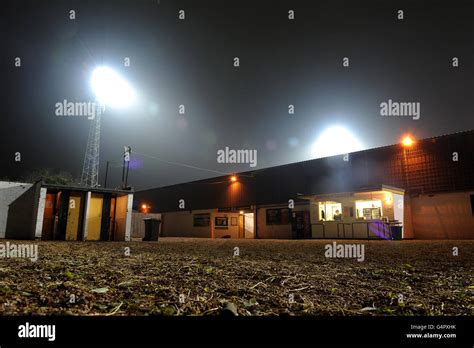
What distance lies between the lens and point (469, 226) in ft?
59.4

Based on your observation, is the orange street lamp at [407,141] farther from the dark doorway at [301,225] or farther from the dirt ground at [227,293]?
the dirt ground at [227,293]

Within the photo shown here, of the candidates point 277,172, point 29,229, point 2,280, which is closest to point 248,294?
point 2,280

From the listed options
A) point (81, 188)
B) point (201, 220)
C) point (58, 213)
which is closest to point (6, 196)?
point (58, 213)

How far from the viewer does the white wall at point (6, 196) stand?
1617 centimetres

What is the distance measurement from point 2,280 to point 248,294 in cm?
285

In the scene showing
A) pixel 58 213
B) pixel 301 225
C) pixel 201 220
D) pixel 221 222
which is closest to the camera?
pixel 58 213

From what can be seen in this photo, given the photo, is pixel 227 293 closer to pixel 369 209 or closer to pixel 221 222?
pixel 369 209

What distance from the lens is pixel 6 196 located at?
54.0 ft

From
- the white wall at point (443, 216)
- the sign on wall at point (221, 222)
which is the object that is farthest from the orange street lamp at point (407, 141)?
the sign on wall at point (221, 222)

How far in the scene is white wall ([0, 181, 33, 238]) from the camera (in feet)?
53.1

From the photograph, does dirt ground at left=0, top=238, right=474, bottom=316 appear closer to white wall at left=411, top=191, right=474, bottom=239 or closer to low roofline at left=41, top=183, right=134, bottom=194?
low roofline at left=41, top=183, right=134, bottom=194

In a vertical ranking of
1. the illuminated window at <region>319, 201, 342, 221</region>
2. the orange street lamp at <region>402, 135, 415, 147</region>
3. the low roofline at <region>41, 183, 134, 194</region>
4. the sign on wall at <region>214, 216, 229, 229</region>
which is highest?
the orange street lamp at <region>402, 135, 415, 147</region>

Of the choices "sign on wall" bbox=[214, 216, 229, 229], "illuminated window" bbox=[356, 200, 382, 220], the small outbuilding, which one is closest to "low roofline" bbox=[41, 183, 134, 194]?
the small outbuilding

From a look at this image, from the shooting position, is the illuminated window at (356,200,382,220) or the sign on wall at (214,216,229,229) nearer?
the illuminated window at (356,200,382,220)
